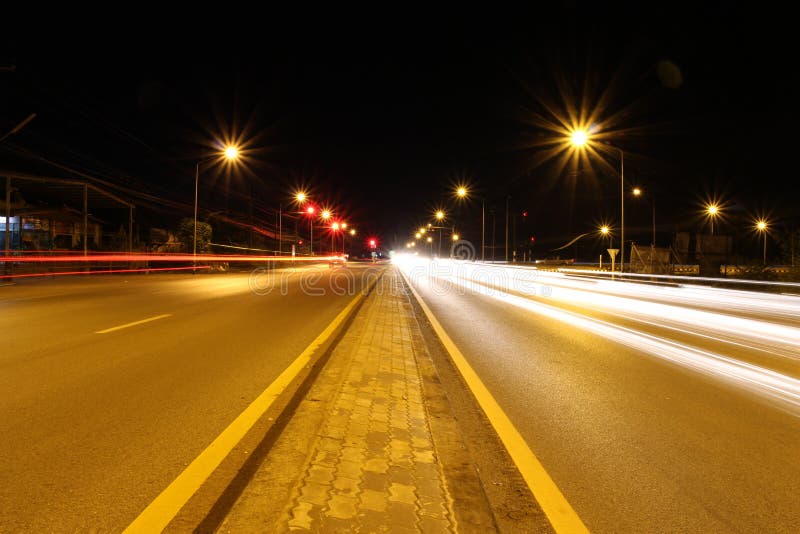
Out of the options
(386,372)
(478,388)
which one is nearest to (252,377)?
(386,372)

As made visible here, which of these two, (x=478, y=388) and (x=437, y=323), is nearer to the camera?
(x=478, y=388)

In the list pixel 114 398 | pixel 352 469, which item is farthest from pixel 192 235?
pixel 352 469

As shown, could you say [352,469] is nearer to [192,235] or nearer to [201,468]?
[201,468]

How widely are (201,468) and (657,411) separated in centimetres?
445

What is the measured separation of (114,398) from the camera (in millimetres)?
5613

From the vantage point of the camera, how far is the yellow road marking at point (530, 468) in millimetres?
3252

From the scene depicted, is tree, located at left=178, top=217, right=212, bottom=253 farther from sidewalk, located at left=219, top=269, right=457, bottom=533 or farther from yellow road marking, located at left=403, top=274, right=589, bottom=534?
Answer: yellow road marking, located at left=403, top=274, right=589, bottom=534

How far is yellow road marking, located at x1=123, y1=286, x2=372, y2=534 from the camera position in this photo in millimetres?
3076

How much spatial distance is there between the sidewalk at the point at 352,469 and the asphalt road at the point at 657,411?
956 mm

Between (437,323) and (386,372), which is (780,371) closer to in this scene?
(386,372)

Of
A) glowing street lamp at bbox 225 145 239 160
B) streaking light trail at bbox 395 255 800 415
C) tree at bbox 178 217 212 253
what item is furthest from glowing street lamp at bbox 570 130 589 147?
tree at bbox 178 217 212 253

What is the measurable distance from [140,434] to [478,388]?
3.65 metres

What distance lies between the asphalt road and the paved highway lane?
2.82 meters

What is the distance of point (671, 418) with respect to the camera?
17.8 ft
